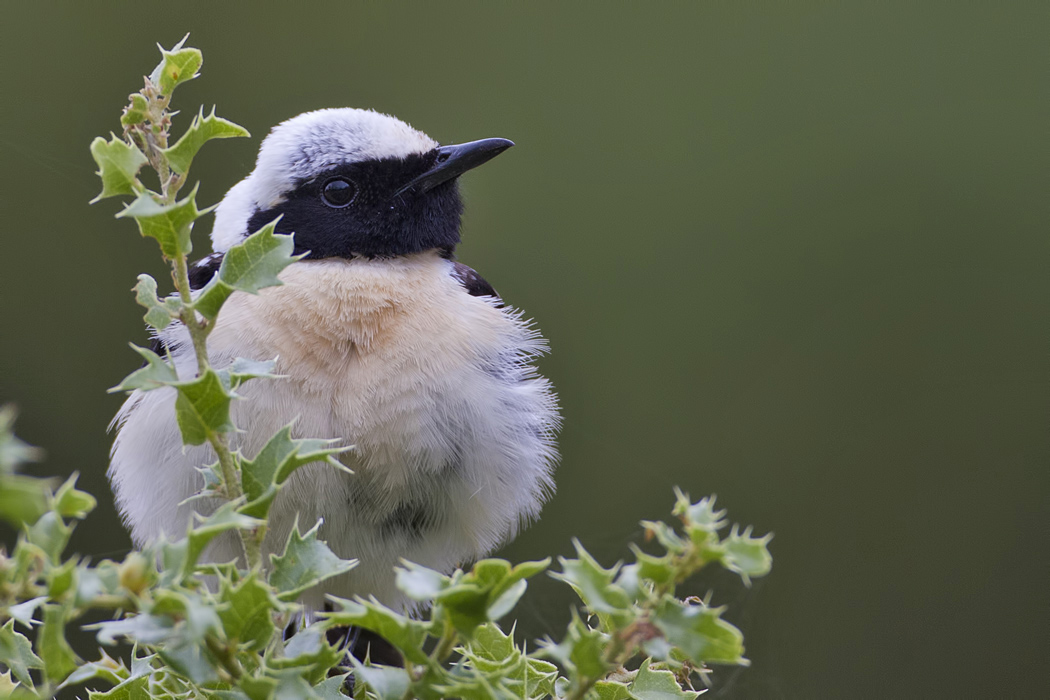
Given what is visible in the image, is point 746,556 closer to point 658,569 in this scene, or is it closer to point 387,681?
point 658,569

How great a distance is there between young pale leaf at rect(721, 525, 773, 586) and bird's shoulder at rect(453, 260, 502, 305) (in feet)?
4.68

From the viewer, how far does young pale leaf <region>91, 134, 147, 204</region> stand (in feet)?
2.57

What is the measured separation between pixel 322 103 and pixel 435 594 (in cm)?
A: 359

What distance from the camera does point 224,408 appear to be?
0.79 metres

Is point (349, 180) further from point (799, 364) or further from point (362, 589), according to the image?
point (799, 364)

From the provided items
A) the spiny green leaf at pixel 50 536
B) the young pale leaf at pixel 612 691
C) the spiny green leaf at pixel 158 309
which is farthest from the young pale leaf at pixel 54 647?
the young pale leaf at pixel 612 691

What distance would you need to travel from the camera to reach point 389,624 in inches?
28.5

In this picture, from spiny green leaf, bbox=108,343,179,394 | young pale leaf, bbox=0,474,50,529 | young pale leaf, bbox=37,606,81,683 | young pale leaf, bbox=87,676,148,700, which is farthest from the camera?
young pale leaf, bbox=87,676,148,700

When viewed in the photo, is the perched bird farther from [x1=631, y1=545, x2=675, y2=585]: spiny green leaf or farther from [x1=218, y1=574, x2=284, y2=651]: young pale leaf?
[x1=631, y1=545, x2=675, y2=585]: spiny green leaf

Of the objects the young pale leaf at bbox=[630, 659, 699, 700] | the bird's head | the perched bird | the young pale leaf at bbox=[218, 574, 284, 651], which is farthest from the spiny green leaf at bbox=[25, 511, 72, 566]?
the bird's head

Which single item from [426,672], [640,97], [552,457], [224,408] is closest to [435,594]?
[426,672]

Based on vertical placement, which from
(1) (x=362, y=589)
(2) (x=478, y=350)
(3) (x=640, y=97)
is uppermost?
(3) (x=640, y=97)

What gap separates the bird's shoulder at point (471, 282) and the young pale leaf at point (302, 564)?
1298 millimetres

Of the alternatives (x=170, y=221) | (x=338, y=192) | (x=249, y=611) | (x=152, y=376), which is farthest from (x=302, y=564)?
(x=338, y=192)
